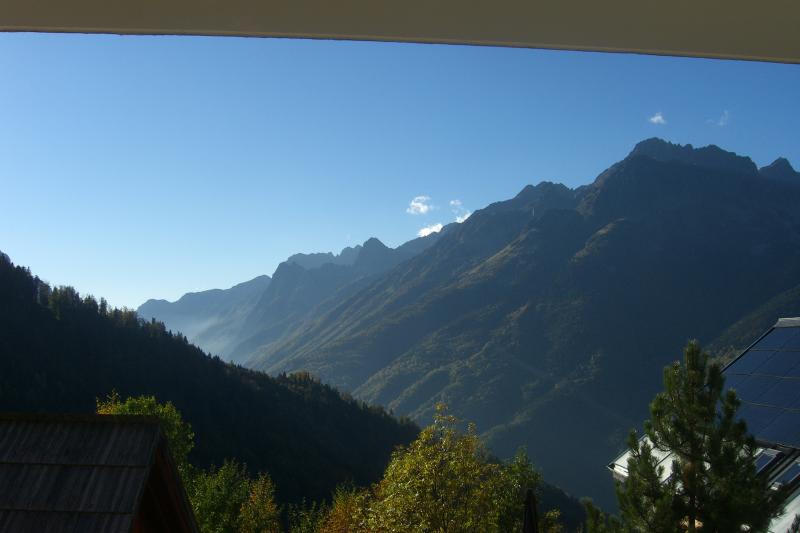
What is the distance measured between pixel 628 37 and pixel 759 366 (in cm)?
1438

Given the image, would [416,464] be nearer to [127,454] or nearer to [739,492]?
[739,492]

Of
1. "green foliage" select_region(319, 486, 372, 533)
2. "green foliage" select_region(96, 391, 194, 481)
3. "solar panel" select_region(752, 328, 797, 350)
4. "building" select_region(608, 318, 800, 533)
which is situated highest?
"green foliage" select_region(96, 391, 194, 481)

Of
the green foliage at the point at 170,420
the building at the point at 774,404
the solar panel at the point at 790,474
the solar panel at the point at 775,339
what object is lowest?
the solar panel at the point at 790,474

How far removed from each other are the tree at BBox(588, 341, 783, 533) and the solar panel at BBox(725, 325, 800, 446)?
6.04 ft

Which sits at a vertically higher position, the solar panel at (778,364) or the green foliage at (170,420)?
the green foliage at (170,420)

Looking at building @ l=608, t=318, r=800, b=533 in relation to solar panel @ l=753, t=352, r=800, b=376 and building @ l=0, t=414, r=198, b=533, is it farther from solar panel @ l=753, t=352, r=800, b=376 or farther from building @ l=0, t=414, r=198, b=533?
building @ l=0, t=414, r=198, b=533

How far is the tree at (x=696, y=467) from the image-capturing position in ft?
25.5

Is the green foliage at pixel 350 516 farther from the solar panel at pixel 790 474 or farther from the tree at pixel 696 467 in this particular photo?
the solar panel at pixel 790 474

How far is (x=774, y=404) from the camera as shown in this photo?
38.5 feet

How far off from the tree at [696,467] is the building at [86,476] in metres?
6.68

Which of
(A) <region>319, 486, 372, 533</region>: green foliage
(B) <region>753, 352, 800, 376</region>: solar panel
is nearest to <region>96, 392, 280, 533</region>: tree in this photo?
(A) <region>319, 486, 372, 533</region>: green foliage

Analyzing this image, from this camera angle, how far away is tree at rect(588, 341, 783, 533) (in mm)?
7781

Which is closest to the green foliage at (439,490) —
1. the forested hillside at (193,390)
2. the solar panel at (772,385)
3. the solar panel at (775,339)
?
the solar panel at (772,385)

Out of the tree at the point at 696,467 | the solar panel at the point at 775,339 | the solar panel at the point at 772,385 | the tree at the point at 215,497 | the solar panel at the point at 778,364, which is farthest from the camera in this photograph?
the tree at the point at 215,497
